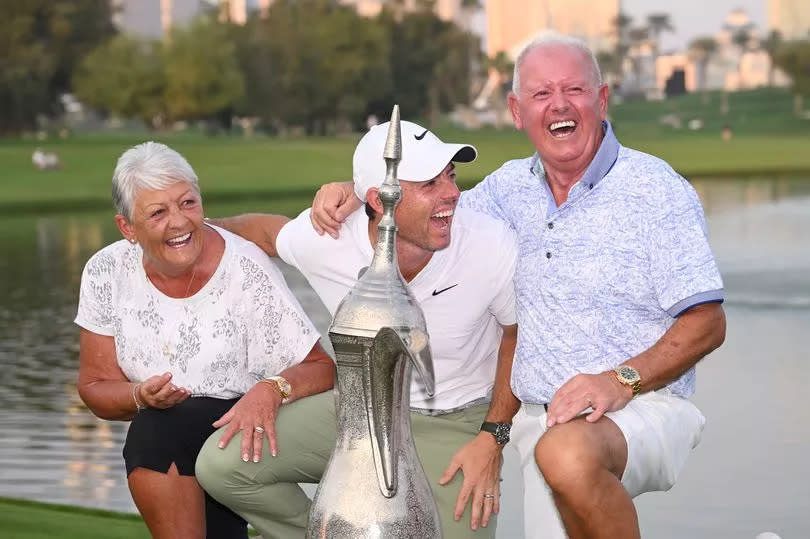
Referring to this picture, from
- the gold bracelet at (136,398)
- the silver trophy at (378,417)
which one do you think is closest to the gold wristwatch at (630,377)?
the silver trophy at (378,417)

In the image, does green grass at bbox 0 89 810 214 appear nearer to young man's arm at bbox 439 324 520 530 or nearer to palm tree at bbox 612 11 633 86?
young man's arm at bbox 439 324 520 530

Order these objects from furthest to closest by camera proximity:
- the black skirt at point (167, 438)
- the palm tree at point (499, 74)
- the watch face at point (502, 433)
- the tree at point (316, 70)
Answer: the palm tree at point (499, 74), the tree at point (316, 70), the black skirt at point (167, 438), the watch face at point (502, 433)

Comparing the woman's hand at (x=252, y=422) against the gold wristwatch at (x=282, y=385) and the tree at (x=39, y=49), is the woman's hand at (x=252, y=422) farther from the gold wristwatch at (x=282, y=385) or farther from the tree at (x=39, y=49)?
the tree at (x=39, y=49)

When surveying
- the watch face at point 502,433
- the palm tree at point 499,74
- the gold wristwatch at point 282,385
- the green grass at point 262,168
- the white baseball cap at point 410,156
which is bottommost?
the palm tree at point 499,74

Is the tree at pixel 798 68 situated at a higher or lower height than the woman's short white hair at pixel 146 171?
lower

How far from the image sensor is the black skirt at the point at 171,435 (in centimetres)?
509

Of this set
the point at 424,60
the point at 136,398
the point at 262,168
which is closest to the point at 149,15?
the point at 424,60

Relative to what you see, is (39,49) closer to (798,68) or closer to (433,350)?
(798,68)

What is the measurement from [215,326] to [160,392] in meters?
0.39

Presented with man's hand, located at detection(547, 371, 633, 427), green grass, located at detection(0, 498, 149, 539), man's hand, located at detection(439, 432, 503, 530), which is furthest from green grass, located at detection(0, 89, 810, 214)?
man's hand, located at detection(547, 371, 633, 427)

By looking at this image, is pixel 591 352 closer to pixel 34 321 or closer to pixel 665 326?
pixel 665 326

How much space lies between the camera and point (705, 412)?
10.5m

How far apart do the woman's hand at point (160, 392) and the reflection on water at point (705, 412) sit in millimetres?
2324

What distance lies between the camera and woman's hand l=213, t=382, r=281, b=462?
4.90m
